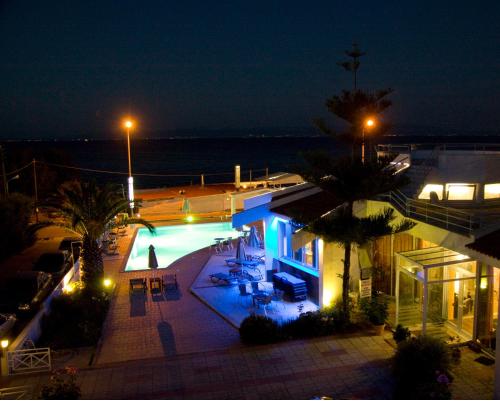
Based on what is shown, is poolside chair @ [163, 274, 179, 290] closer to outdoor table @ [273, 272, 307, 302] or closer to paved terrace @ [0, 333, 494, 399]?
outdoor table @ [273, 272, 307, 302]

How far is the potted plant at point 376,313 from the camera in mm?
12109

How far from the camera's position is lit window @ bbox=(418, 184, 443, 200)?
13797 mm

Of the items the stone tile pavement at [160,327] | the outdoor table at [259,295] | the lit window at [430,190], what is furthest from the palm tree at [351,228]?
the stone tile pavement at [160,327]

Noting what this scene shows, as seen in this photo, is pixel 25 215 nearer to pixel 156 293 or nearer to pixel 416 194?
pixel 156 293

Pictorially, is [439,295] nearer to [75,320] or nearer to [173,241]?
[75,320]

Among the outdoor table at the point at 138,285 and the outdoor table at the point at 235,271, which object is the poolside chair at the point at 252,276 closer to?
the outdoor table at the point at 235,271

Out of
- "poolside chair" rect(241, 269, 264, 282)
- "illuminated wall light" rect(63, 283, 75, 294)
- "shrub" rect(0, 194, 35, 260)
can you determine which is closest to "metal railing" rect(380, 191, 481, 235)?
"poolside chair" rect(241, 269, 264, 282)

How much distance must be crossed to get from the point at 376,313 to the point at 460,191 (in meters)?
4.42

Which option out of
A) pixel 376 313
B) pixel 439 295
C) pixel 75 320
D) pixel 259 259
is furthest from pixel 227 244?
pixel 439 295

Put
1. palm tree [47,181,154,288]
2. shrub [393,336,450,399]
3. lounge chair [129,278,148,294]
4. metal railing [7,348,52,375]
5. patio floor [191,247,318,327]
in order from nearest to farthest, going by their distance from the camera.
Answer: shrub [393,336,450,399] → metal railing [7,348,52,375] → patio floor [191,247,318,327] → palm tree [47,181,154,288] → lounge chair [129,278,148,294]

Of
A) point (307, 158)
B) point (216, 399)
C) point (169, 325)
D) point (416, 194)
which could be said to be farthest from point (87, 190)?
point (416, 194)

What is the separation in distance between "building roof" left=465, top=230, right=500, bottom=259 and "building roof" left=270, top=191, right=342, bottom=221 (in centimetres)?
392

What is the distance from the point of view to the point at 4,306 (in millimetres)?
13766

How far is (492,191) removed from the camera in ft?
45.1
